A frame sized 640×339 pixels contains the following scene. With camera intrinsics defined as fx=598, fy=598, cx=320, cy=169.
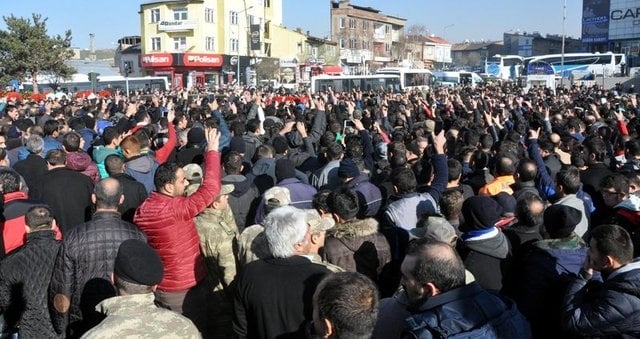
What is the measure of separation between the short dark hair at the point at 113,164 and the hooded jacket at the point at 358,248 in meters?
2.77

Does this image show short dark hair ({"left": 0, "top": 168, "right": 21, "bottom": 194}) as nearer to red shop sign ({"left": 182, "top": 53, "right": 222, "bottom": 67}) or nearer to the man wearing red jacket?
the man wearing red jacket

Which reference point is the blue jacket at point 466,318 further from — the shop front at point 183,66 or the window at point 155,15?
the window at point 155,15

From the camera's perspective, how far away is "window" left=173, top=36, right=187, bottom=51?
55969mm

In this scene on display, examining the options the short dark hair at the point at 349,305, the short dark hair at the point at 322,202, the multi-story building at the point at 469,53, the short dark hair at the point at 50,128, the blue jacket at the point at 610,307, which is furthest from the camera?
the multi-story building at the point at 469,53

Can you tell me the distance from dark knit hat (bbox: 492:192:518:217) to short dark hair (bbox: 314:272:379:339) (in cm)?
298

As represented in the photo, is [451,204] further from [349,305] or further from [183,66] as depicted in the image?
[183,66]

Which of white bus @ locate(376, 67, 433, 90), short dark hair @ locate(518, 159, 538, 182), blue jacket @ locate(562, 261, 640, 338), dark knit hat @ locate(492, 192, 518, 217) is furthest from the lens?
white bus @ locate(376, 67, 433, 90)

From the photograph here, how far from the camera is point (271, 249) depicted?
134 inches

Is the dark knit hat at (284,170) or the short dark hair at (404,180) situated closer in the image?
the short dark hair at (404,180)

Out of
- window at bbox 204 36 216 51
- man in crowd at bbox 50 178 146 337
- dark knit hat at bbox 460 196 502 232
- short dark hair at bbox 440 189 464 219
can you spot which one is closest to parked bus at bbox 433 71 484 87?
window at bbox 204 36 216 51

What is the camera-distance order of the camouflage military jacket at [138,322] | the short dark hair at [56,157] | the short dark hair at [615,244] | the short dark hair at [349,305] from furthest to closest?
1. the short dark hair at [56,157]
2. the short dark hair at [615,244]
3. the camouflage military jacket at [138,322]
4. the short dark hair at [349,305]

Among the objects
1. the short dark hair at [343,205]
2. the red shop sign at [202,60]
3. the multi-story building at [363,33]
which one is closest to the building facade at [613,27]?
the multi-story building at [363,33]

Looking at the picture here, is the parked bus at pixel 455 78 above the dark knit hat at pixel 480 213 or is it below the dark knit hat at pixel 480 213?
above

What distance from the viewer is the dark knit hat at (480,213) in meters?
4.03
